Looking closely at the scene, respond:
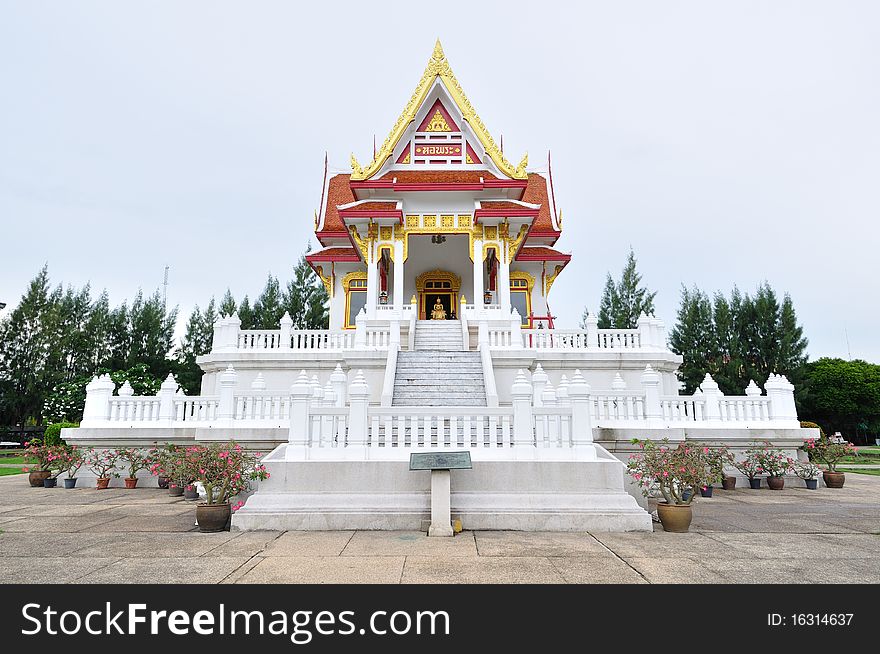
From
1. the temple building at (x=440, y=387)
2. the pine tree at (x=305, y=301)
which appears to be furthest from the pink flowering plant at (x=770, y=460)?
the pine tree at (x=305, y=301)

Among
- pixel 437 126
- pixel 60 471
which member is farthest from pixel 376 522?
pixel 437 126

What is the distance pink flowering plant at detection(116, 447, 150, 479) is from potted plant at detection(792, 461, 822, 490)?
14.1m

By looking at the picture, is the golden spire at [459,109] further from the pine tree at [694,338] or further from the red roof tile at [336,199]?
the pine tree at [694,338]

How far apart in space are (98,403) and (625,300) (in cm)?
3584

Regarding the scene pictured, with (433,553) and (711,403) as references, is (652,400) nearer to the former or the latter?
(711,403)

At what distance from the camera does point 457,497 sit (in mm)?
7156

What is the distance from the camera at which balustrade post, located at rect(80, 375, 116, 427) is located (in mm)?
11828

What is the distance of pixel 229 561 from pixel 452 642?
9.41 ft

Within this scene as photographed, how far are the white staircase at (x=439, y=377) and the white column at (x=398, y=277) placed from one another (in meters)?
2.81

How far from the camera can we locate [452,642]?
11.0ft

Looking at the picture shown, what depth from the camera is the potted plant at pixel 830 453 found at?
11992mm

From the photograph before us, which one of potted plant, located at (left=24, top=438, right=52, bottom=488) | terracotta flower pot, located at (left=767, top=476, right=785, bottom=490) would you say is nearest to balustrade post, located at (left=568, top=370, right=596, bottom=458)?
terracotta flower pot, located at (left=767, top=476, right=785, bottom=490)

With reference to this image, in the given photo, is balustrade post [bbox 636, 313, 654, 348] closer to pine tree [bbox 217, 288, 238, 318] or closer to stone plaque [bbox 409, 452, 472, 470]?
stone plaque [bbox 409, 452, 472, 470]

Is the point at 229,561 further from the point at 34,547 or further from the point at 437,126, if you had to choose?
the point at 437,126
